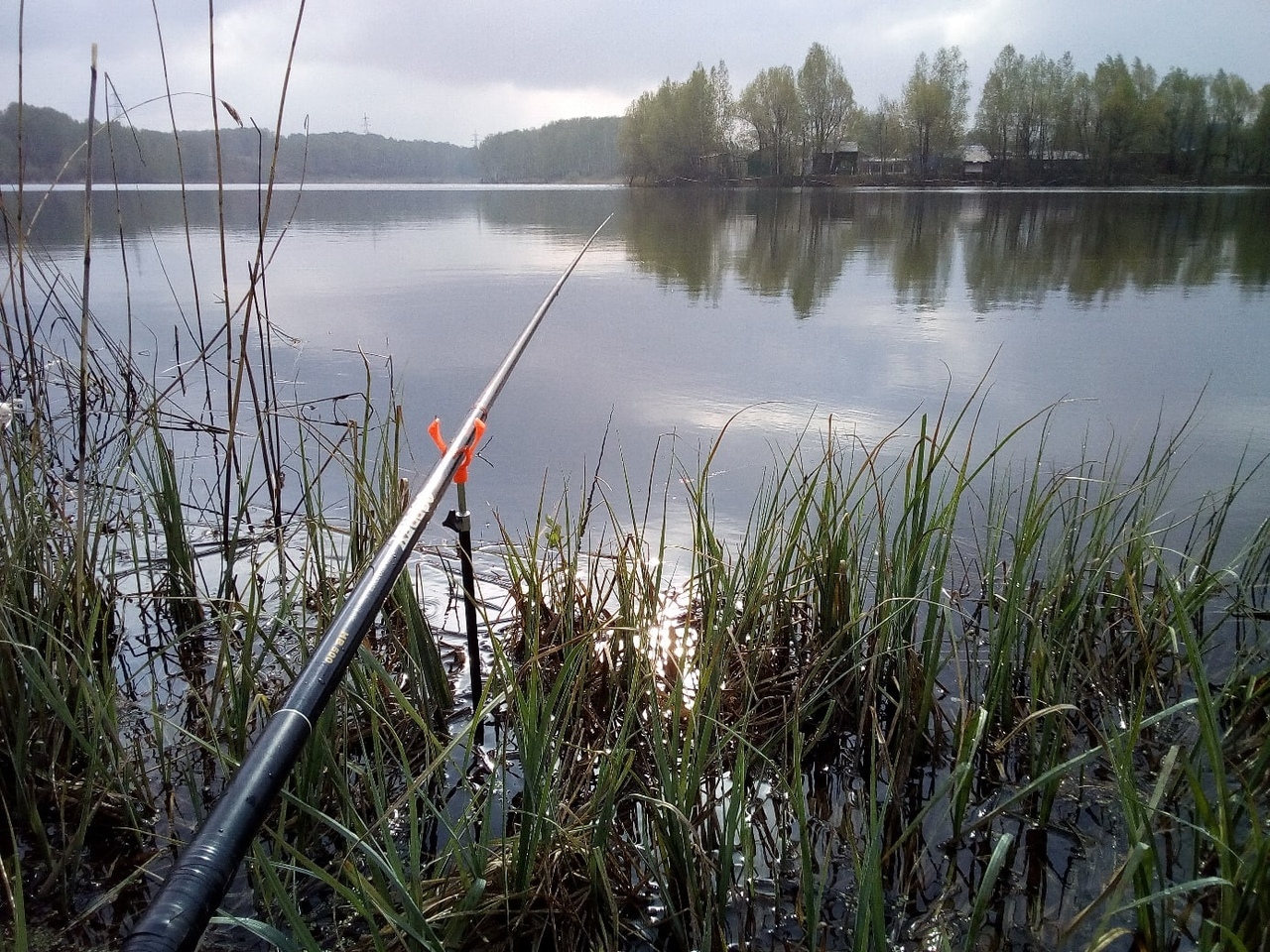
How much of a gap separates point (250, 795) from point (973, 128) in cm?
3250

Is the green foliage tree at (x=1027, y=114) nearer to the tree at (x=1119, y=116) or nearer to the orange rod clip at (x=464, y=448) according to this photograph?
the tree at (x=1119, y=116)

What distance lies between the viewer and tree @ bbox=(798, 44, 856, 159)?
92.7 feet

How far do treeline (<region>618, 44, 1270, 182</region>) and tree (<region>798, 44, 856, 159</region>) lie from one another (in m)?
0.03

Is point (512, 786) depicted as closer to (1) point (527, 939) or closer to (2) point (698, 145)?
(1) point (527, 939)

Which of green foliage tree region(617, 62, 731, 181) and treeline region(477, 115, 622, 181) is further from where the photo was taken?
treeline region(477, 115, 622, 181)

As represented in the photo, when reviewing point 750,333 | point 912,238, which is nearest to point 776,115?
point 912,238

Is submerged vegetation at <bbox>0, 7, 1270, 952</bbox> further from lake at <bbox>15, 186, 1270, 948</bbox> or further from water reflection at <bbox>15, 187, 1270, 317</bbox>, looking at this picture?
water reflection at <bbox>15, 187, 1270, 317</bbox>

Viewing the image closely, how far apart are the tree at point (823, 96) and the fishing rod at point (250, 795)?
30.1m

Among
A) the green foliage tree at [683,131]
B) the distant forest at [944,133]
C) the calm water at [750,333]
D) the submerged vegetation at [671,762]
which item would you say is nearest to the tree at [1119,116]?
the distant forest at [944,133]

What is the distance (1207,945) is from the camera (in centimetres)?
78

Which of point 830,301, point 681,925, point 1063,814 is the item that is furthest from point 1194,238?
point 681,925

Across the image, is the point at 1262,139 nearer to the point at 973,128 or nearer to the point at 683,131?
the point at 973,128

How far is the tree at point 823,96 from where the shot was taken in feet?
92.7

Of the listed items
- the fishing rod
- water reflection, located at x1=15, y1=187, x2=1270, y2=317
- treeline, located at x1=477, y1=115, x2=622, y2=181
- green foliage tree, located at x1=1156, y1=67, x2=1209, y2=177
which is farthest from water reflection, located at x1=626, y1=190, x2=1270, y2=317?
treeline, located at x1=477, y1=115, x2=622, y2=181
